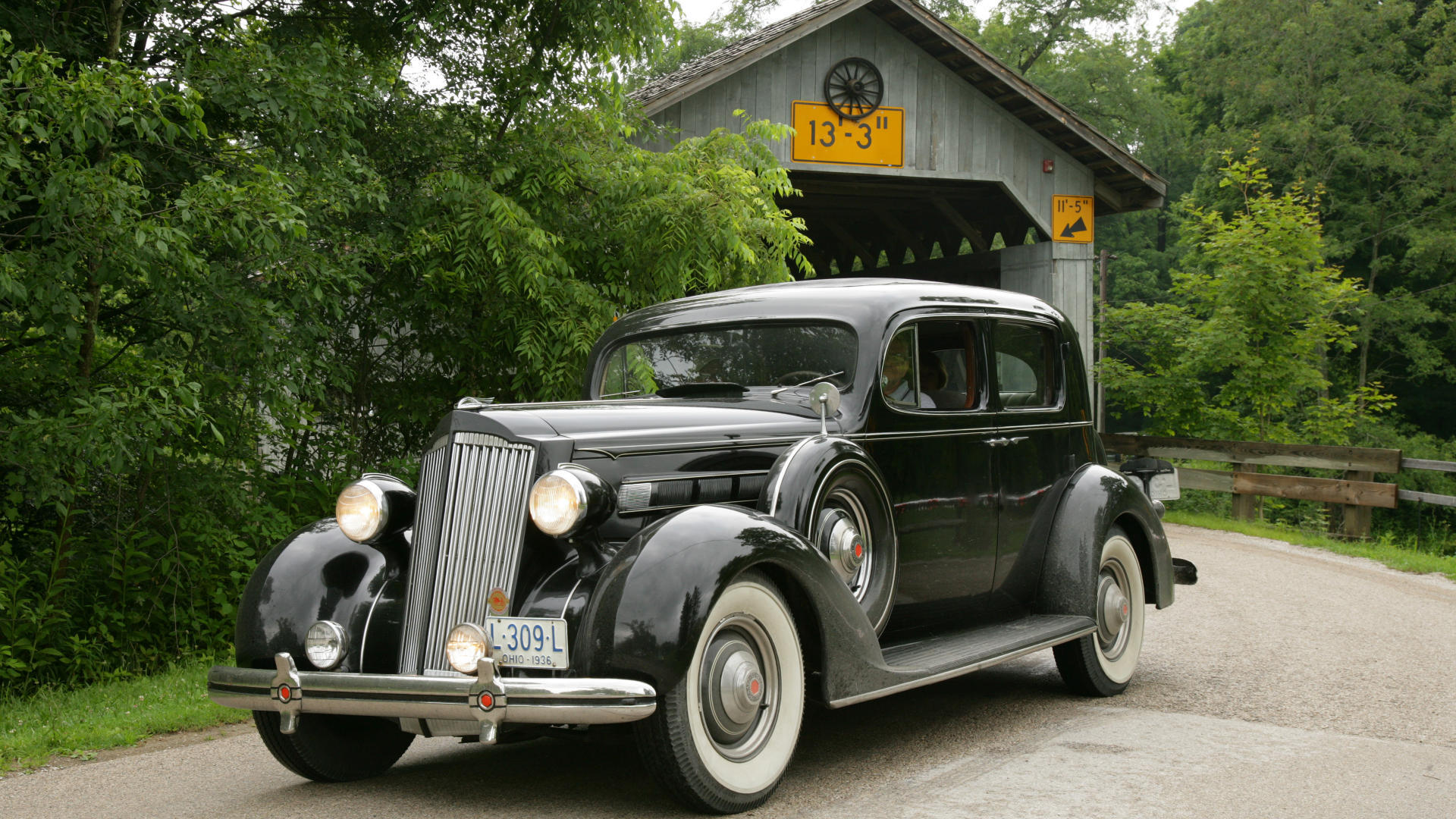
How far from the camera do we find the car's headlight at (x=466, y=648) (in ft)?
13.0

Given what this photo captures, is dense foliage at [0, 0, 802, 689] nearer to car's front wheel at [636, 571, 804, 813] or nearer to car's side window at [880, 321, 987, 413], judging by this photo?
car's side window at [880, 321, 987, 413]

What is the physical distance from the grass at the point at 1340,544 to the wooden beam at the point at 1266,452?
2.80 ft

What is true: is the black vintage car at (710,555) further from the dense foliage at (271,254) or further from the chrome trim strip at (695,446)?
the dense foliage at (271,254)

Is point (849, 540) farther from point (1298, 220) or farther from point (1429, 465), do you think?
point (1298, 220)

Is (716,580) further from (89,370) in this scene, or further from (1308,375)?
(1308,375)

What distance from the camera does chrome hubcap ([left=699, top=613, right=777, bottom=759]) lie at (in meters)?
4.09

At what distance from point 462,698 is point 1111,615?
388 cm

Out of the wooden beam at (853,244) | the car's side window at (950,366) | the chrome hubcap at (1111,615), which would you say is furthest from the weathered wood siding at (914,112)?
the chrome hubcap at (1111,615)

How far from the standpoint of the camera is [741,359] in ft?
18.8

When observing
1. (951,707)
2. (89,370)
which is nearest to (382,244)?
(89,370)

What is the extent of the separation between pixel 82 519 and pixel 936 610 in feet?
17.8

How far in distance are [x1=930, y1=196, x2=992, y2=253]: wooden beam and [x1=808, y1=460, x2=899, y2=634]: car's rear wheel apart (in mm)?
14722

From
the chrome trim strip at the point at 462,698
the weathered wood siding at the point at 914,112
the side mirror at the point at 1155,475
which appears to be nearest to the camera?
the chrome trim strip at the point at 462,698

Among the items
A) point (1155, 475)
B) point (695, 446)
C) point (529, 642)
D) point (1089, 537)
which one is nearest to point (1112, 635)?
point (1089, 537)
